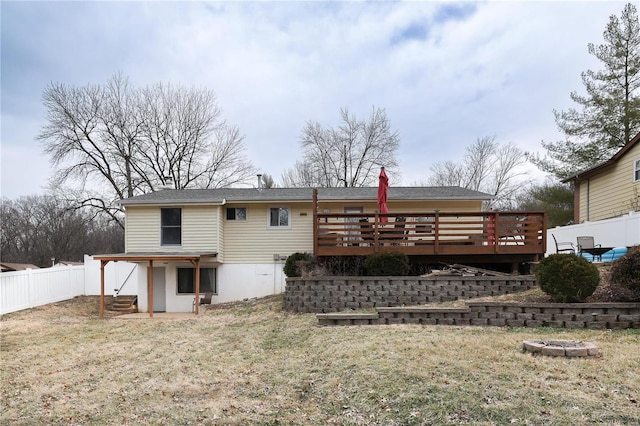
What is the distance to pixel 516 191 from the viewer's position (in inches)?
1244

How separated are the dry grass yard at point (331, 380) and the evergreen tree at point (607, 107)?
17375 mm

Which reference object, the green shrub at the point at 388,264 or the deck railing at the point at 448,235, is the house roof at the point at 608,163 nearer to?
the deck railing at the point at 448,235

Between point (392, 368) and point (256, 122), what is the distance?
22.1 meters

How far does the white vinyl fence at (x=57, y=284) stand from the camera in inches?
553

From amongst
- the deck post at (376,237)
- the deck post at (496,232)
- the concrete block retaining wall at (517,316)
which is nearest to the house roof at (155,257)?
the deck post at (376,237)

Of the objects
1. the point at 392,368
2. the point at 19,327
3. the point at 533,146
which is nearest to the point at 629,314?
the point at 392,368

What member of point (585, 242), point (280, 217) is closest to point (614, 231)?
point (585, 242)

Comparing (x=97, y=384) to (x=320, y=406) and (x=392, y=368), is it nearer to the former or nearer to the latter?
(x=320, y=406)

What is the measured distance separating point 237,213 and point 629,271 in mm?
12464

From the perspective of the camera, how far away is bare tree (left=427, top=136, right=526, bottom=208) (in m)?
31.8

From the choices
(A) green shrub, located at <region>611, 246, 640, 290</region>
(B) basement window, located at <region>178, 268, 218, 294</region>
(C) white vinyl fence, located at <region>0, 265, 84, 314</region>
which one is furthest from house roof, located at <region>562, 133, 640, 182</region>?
(C) white vinyl fence, located at <region>0, 265, 84, 314</region>

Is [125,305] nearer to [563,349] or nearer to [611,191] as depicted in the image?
[563,349]

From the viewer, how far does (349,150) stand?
101 ft

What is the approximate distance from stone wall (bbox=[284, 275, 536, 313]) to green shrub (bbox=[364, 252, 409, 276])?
424 mm
